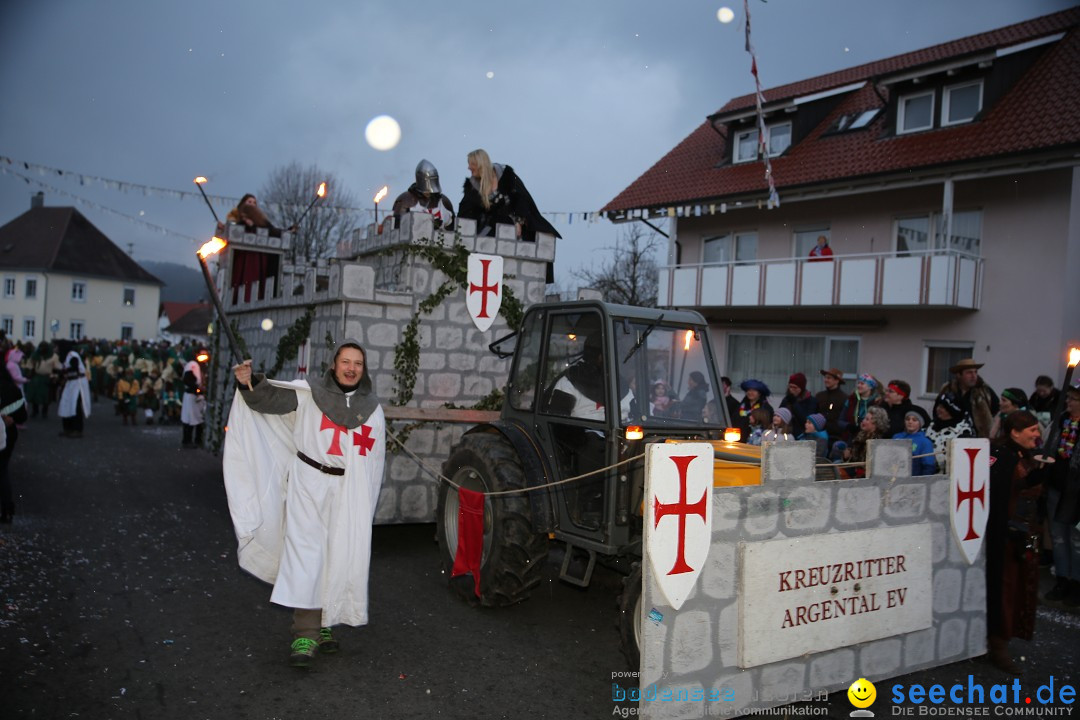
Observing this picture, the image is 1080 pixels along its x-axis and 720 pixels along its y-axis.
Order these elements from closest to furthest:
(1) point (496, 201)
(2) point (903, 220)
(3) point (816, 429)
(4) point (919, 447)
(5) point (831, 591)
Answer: (5) point (831, 591)
(4) point (919, 447)
(3) point (816, 429)
(1) point (496, 201)
(2) point (903, 220)

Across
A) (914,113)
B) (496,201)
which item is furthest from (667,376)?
(914,113)

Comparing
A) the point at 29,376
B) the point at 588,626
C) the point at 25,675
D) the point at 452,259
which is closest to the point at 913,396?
the point at 452,259

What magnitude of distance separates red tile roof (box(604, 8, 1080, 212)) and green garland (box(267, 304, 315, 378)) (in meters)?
11.7

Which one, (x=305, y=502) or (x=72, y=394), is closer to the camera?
(x=305, y=502)

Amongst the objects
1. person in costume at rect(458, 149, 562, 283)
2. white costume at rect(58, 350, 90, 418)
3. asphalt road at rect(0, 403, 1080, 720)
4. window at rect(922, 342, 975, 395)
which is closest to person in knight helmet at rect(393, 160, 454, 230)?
person in costume at rect(458, 149, 562, 283)

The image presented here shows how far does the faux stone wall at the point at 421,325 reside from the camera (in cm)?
858

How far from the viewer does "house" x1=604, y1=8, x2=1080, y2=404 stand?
14.5 m

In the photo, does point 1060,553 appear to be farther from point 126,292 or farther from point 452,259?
point 126,292

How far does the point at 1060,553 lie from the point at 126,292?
186 ft

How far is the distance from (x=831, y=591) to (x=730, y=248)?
16.3 m

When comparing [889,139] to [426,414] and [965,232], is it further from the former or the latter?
[426,414]

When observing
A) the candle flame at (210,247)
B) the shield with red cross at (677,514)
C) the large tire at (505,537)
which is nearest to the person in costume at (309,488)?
the candle flame at (210,247)

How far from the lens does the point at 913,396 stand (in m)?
16.4

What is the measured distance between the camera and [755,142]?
66.4 ft
